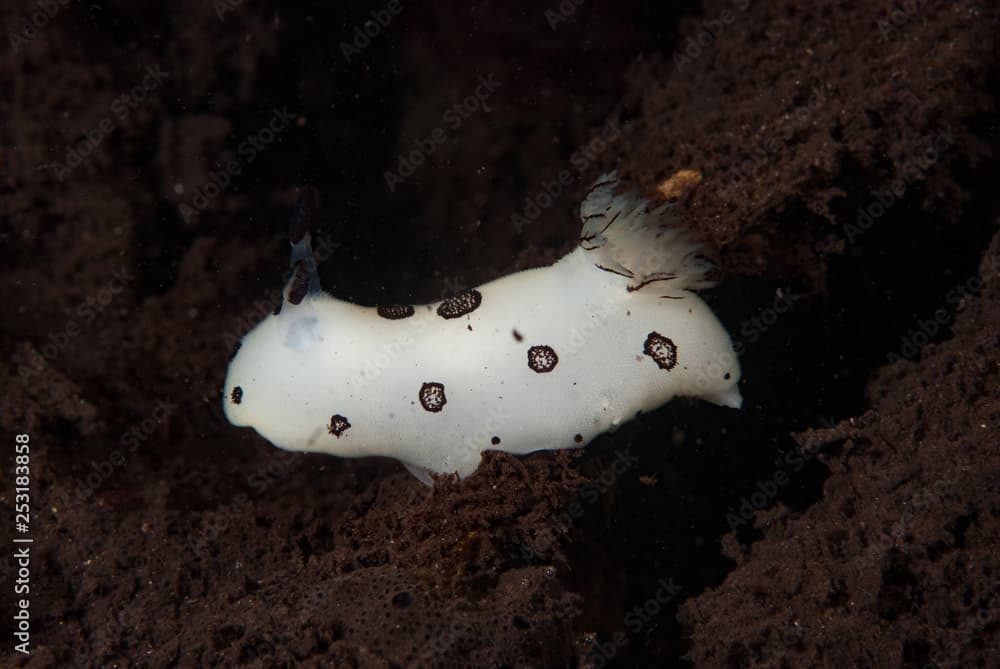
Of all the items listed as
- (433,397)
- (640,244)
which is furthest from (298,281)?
(640,244)

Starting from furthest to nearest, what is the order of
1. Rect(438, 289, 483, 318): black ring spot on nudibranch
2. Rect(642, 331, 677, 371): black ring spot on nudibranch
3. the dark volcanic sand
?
Rect(438, 289, 483, 318): black ring spot on nudibranch, Rect(642, 331, 677, 371): black ring spot on nudibranch, the dark volcanic sand

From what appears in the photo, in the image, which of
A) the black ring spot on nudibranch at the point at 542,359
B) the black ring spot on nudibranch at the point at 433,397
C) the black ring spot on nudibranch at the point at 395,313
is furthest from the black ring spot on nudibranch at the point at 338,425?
the black ring spot on nudibranch at the point at 542,359

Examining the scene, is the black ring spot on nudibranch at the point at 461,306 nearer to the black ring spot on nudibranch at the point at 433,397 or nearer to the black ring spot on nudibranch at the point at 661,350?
the black ring spot on nudibranch at the point at 433,397

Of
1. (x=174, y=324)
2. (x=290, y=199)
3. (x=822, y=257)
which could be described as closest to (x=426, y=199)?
(x=290, y=199)

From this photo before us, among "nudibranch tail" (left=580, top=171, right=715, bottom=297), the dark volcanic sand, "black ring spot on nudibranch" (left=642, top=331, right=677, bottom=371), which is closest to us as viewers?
the dark volcanic sand

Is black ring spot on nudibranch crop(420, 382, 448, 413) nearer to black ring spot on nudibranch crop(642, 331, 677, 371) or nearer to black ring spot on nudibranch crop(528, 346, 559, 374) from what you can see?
black ring spot on nudibranch crop(528, 346, 559, 374)

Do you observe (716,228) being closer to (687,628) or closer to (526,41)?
(526,41)

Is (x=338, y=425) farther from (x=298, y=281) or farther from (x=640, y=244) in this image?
(x=640, y=244)

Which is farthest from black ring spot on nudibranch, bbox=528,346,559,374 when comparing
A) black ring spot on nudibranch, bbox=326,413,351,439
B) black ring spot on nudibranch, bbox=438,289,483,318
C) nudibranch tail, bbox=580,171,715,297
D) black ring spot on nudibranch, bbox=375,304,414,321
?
black ring spot on nudibranch, bbox=326,413,351,439
